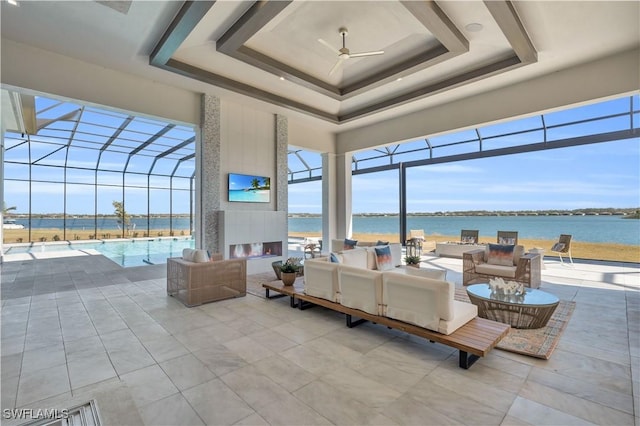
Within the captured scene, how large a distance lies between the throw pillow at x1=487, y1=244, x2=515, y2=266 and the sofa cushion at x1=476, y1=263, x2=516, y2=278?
0.14 m

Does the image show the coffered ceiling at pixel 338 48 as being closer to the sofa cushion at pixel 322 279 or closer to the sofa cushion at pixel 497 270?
the sofa cushion at pixel 322 279

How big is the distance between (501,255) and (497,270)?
1.60 feet

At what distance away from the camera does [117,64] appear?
511 cm

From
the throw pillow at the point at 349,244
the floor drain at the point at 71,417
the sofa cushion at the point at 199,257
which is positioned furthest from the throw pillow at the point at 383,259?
the floor drain at the point at 71,417

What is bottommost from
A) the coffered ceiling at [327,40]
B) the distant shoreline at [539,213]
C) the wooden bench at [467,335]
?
the wooden bench at [467,335]

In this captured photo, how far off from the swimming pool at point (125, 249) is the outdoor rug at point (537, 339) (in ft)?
28.1

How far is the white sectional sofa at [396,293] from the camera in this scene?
2.75m

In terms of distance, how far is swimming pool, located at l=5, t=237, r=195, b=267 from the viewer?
9219mm

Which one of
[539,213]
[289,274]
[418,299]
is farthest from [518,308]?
[539,213]

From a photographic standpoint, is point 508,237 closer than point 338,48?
No

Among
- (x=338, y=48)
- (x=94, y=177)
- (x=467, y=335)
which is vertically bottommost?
(x=467, y=335)

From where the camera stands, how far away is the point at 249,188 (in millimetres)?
7141

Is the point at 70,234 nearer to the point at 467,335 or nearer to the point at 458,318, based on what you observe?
the point at 458,318

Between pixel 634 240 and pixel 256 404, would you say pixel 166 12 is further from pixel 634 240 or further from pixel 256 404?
pixel 634 240
